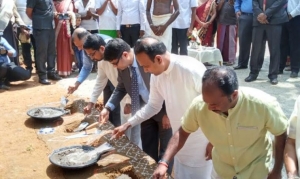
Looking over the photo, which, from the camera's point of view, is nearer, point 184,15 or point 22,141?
point 22,141

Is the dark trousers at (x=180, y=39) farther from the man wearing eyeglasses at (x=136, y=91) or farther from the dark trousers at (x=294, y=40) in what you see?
the man wearing eyeglasses at (x=136, y=91)

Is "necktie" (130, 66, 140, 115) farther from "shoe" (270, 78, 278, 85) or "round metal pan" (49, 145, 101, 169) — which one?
"shoe" (270, 78, 278, 85)

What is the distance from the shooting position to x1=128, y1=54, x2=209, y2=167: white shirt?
2.88 metres

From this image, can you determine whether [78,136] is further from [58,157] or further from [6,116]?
[6,116]

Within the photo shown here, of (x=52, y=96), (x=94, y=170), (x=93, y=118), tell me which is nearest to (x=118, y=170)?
(x=94, y=170)

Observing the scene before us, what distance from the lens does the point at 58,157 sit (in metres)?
3.48

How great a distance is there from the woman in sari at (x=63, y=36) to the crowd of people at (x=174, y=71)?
19mm

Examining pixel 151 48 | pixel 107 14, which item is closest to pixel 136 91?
pixel 151 48

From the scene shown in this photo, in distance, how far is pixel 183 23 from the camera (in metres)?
7.41

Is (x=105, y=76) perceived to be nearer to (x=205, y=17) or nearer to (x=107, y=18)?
(x=107, y=18)

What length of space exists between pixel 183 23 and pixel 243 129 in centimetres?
535

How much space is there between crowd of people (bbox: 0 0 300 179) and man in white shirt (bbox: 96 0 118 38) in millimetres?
19

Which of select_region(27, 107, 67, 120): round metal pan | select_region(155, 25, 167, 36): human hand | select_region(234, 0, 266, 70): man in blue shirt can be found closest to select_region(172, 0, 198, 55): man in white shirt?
select_region(155, 25, 167, 36): human hand

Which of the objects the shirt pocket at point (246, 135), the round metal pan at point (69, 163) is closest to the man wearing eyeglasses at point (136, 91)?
the round metal pan at point (69, 163)
